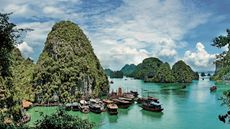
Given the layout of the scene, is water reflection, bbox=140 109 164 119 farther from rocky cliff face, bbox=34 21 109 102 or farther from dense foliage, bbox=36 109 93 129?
dense foliage, bbox=36 109 93 129

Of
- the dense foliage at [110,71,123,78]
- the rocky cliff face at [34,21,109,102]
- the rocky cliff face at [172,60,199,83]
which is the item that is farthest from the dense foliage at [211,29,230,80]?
the dense foliage at [110,71,123,78]

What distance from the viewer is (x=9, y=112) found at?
70.4 feet

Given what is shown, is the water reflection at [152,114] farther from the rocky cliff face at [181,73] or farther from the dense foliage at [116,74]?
the dense foliage at [116,74]

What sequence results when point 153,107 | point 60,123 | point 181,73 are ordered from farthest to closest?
point 181,73
point 153,107
point 60,123

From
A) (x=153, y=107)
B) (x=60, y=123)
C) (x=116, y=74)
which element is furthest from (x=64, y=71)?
(x=116, y=74)

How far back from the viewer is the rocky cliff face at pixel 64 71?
41125 mm

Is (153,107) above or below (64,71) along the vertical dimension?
below

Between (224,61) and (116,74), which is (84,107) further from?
(116,74)

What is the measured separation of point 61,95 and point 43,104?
2.96m

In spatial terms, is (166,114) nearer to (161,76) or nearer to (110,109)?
(110,109)

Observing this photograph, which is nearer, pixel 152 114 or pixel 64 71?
pixel 152 114

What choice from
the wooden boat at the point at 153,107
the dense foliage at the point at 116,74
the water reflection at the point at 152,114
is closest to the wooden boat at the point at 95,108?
the water reflection at the point at 152,114

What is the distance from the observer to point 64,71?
41.9 metres

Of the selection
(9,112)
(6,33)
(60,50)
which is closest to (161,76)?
(60,50)
